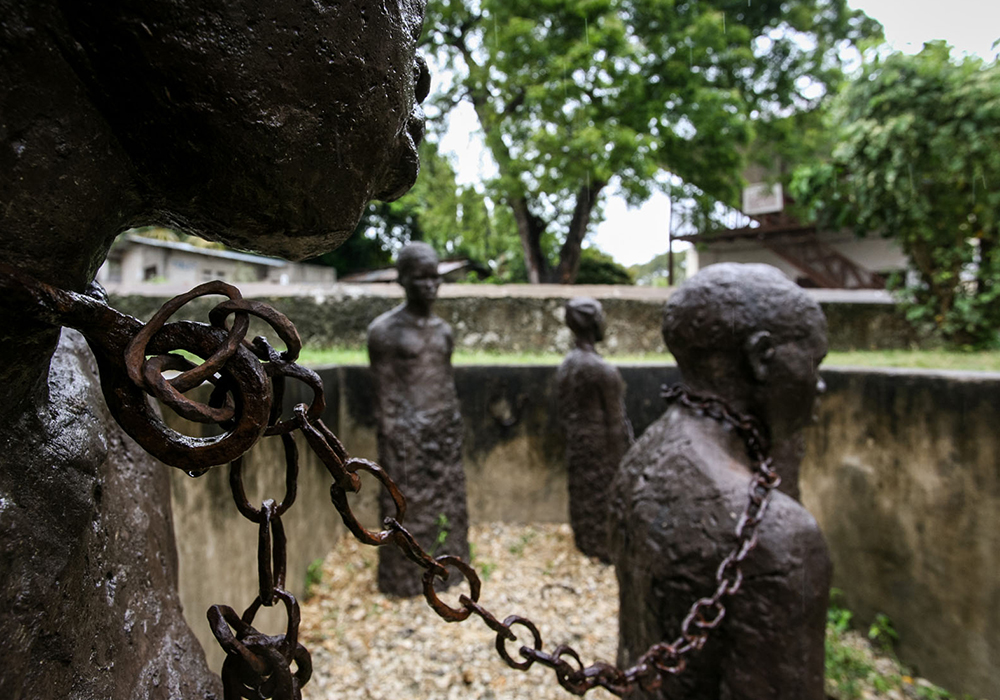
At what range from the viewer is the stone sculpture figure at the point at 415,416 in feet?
15.3

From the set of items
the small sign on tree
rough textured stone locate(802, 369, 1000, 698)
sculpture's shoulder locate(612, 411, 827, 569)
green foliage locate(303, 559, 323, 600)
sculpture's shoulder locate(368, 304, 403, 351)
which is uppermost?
the small sign on tree

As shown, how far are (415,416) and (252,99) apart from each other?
414 cm

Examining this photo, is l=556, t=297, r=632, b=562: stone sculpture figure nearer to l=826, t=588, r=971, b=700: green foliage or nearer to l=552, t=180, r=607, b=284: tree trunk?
l=826, t=588, r=971, b=700: green foliage

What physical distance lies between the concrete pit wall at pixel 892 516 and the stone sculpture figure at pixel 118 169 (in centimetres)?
186

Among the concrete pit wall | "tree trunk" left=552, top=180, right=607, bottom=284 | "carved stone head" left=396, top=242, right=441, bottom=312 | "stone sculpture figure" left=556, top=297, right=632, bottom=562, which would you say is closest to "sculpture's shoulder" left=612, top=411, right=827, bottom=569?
the concrete pit wall

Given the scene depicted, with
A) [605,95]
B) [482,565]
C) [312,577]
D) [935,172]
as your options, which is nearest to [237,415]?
[312,577]

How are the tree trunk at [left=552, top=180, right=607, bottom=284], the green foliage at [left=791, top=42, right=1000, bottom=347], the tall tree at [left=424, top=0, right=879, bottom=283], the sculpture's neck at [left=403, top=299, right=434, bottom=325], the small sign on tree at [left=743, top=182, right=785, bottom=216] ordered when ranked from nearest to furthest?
the sculpture's neck at [left=403, top=299, right=434, bottom=325] → the green foliage at [left=791, top=42, right=1000, bottom=347] → the tall tree at [left=424, top=0, right=879, bottom=283] → the tree trunk at [left=552, top=180, right=607, bottom=284] → the small sign on tree at [left=743, top=182, right=785, bottom=216]

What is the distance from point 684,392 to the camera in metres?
2.05

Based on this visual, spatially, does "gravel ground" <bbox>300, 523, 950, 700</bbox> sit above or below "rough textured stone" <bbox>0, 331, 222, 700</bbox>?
below

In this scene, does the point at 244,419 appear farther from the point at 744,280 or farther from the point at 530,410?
the point at 530,410

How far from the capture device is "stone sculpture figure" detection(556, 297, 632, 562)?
508 centimetres

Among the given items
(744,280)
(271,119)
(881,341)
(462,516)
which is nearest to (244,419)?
(271,119)

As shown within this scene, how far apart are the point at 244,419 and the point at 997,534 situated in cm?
398

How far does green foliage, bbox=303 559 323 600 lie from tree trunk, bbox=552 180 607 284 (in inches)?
372
